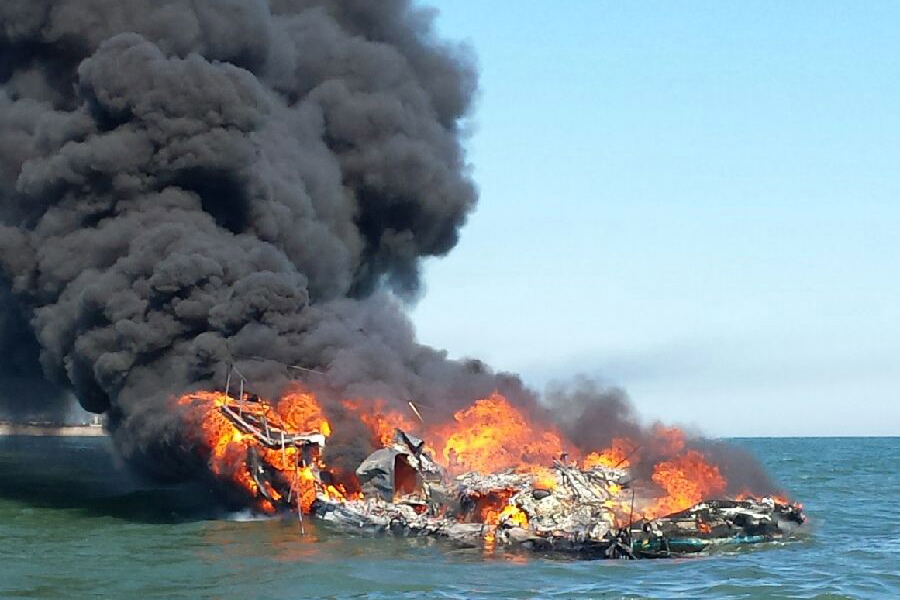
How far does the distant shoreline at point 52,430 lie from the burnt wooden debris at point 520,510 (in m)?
143

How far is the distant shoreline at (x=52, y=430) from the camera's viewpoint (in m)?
182

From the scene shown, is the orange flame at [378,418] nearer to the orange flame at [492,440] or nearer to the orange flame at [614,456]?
the orange flame at [492,440]

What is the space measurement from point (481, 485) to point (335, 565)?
723 centimetres

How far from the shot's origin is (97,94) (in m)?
57.3

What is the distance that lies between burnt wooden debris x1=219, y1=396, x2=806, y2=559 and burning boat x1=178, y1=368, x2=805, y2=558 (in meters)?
0.05

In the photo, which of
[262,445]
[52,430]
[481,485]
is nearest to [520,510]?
[481,485]

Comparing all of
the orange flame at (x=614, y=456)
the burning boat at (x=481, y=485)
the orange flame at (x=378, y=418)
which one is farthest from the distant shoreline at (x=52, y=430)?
the orange flame at (x=614, y=456)

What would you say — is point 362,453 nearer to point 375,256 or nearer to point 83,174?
point 83,174

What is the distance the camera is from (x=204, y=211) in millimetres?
59250

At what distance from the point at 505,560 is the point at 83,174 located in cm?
3037

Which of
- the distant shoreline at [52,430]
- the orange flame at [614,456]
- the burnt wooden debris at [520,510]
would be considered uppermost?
the distant shoreline at [52,430]

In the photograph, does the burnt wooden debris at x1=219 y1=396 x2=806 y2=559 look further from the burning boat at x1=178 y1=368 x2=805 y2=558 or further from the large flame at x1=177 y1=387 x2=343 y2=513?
the large flame at x1=177 y1=387 x2=343 y2=513

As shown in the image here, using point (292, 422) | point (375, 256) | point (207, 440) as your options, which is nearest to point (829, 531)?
point (292, 422)

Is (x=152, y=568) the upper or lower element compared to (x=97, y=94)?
lower
